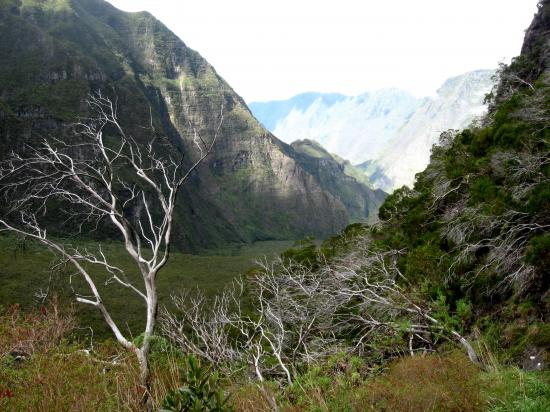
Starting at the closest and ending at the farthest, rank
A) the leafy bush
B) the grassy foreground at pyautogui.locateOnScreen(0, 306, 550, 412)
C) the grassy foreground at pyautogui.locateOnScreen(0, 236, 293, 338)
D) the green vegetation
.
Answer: the leafy bush, the grassy foreground at pyautogui.locateOnScreen(0, 306, 550, 412), the green vegetation, the grassy foreground at pyautogui.locateOnScreen(0, 236, 293, 338)

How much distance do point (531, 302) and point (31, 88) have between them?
156 meters

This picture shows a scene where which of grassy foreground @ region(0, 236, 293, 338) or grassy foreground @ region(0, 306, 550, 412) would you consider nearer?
grassy foreground @ region(0, 306, 550, 412)

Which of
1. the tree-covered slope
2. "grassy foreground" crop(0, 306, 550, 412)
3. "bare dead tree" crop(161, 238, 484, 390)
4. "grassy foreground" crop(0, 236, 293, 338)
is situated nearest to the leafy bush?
"grassy foreground" crop(0, 306, 550, 412)

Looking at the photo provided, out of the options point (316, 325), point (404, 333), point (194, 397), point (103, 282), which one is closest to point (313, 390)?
point (194, 397)

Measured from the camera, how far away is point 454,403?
5254 mm

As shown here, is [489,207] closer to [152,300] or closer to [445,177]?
[445,177]

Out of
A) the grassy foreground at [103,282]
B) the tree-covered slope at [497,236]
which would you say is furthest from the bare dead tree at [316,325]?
the grassy foreground at [103,282]

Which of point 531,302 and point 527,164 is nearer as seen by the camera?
point 531,302

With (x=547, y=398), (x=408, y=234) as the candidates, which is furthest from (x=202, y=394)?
(x=408, y=234)

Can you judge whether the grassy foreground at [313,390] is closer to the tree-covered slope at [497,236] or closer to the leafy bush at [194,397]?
the leafy bush at [194,397]

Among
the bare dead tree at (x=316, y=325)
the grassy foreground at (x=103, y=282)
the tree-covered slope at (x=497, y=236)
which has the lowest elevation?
the grassy foreground at (x=103, y=282)

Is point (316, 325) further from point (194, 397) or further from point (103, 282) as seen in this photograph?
point (103, 282)

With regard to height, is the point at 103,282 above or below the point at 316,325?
below

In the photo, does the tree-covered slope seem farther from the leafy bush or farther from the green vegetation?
the leafy bush
